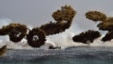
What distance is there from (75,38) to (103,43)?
272 inches

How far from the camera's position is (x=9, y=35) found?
3580 inches

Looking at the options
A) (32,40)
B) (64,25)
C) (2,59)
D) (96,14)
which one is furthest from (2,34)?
(2,59)

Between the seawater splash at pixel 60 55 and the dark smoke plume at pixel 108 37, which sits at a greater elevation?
the dark smoke plume at pixel 108 37

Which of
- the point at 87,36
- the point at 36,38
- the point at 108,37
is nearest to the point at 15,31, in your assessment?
the point at 36,38

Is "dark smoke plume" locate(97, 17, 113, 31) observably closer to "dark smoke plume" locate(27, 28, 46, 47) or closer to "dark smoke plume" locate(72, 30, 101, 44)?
"dark smoke plume" locate(72, 30, 101, 44)

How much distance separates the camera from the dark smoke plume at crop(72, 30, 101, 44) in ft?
308

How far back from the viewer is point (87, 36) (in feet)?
310

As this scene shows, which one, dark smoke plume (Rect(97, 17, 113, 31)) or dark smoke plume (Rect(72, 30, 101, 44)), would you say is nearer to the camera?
dark smoke plume (Rect(97, 17, 113, 31))

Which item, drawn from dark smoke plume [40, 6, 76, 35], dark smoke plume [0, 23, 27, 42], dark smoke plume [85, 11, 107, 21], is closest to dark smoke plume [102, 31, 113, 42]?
dark smoke plume [85, 11, 107, 21]

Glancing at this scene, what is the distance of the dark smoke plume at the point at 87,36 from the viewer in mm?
93750

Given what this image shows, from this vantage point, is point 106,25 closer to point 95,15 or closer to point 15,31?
point 95,15

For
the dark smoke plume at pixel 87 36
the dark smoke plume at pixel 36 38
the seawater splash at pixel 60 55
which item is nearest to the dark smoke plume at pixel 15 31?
the dark smoke plume at pixel 36 38

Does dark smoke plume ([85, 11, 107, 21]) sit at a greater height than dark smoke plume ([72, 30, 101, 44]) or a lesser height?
greater

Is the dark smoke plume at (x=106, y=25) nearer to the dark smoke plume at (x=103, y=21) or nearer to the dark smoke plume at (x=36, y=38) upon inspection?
the dark smoke plume at (x=103, y=21)
